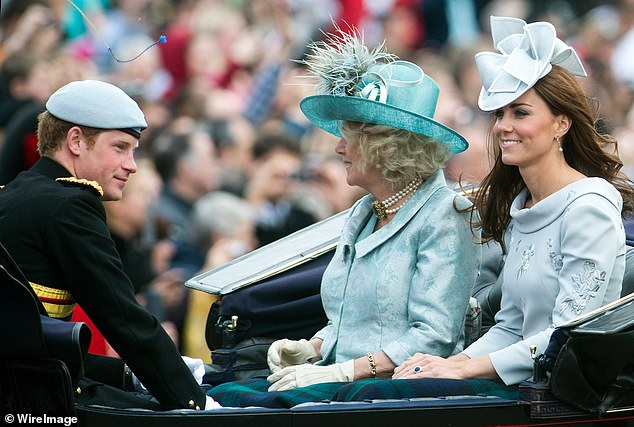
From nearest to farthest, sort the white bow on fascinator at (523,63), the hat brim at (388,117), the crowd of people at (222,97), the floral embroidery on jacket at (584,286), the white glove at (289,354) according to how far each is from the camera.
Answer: the floral embroidery on jacket at (584,286) → the white bow on fascinator at (523,63) → the hat brim at (388,117) → the white glove at (289,354) → the crowd of people at (222,97)

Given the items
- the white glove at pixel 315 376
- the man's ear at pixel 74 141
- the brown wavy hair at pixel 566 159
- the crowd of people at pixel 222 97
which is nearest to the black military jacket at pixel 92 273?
the man's ear at pixel 74 141

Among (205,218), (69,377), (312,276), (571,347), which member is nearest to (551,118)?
(571,347)

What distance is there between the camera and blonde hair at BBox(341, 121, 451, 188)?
428 centimetres

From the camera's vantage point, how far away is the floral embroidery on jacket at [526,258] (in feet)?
13.2

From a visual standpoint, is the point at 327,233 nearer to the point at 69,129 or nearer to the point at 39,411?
the point at 69,129

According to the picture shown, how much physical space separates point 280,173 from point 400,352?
3790 millimetres

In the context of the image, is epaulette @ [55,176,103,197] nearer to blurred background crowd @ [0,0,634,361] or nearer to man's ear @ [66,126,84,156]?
man's ear @ [66,126,84,156]

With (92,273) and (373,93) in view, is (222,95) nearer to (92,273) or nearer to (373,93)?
(373,93)

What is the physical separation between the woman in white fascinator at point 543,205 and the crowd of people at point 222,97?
2802mm

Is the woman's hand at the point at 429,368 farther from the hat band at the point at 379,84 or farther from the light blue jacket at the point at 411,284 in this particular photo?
the hat band at the point at 379,84

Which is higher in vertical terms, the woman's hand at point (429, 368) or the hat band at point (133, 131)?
the hat band at point (133, 131)

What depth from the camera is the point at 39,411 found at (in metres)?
3.63

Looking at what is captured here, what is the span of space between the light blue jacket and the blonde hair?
7cm

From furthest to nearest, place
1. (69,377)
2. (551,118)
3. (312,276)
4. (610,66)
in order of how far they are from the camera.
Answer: (610,66), (312,276), (551,118), (69,377)
